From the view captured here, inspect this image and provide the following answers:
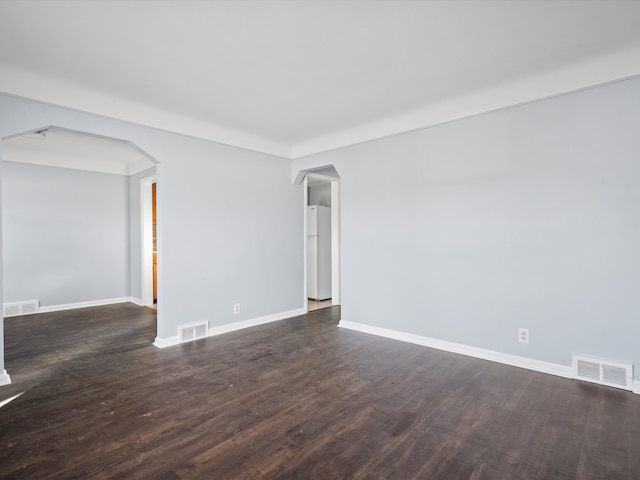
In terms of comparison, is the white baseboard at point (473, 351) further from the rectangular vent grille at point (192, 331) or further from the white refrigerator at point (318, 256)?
the white refrigerator at point (318, 256)

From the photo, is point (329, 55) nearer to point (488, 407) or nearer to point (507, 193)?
point (507, 193)

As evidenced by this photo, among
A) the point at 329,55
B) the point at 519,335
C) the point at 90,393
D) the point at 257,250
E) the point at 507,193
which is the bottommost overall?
the point at 90,393

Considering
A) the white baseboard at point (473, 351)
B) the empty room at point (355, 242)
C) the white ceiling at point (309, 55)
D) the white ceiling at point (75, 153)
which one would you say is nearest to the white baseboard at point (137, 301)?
the empty room at point (355, 242)

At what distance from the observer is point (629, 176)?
2.58 meters

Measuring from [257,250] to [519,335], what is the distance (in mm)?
3313

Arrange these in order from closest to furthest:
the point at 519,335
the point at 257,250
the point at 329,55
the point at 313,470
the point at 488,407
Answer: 1. the point at 313,470
2. the point at 488,407
3. the point at 329,55
4. the point at 519,335
5. the point at 257,250

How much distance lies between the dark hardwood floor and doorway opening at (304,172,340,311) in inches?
103

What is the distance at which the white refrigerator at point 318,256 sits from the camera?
20.9 ft

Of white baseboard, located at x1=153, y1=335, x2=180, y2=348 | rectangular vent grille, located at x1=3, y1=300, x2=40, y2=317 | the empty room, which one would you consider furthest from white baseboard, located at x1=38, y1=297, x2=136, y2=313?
white baseboard, located at x1=153, y1=335, x2=180, y2=348

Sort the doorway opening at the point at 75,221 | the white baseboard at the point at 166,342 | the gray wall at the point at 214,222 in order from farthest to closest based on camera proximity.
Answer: the doorway opening at the point at 75,221 < the white baseboard at the point at 166,342 < the gray wall at the point at 214,222

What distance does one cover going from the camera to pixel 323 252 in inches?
257

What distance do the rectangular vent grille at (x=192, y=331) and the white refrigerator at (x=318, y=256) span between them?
2.65 m

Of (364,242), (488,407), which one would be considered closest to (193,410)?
(488,407)

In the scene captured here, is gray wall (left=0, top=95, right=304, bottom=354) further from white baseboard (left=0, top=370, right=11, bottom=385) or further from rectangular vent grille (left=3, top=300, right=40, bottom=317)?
rectangular vent grille (left=3, top=300, right=40, bottom=317)
